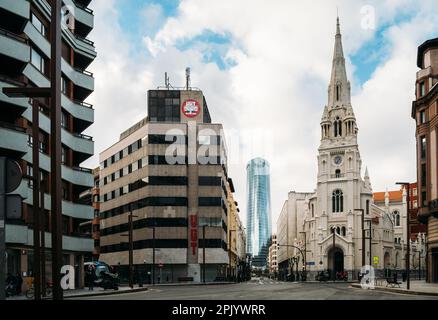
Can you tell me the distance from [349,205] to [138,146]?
6025 cm

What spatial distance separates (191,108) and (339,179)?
52.7m

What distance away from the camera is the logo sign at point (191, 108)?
102 metres

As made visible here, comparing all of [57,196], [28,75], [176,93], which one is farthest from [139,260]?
[57,196]

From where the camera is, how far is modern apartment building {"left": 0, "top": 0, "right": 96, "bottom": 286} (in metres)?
40.8

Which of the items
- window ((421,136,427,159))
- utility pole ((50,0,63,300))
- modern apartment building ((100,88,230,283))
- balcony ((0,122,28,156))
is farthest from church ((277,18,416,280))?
utility pole ((50,0,63,300))

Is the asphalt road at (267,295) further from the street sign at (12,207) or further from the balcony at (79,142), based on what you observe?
the balcony at (79,142)

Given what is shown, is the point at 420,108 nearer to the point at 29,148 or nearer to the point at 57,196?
the point at 29,148

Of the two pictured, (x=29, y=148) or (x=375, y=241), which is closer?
(x=29, y=148)

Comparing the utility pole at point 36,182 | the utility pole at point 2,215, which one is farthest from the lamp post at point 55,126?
the utility pole at point 36,182

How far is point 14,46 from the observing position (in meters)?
40.3

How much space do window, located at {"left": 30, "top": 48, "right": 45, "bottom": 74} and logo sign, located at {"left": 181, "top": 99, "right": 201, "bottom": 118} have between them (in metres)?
53.0

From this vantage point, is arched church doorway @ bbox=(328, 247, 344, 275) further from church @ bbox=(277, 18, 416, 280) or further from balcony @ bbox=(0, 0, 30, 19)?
balcony @ bbox=(0, 0, 30, 19)
